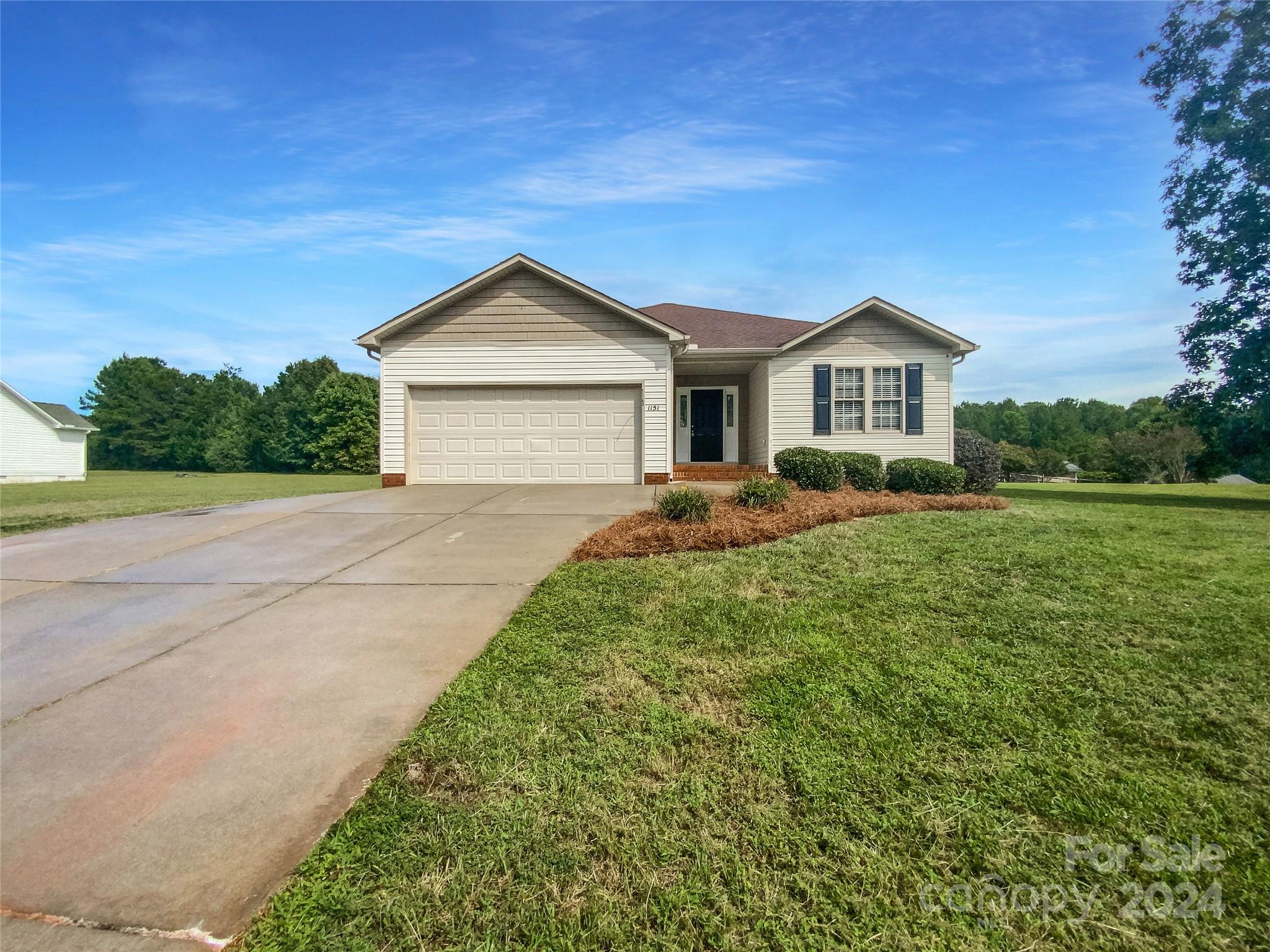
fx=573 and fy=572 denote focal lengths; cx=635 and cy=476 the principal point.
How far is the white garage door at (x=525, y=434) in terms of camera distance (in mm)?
12859

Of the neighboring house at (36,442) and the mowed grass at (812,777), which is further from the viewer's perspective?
the neighboring house at (36,442)

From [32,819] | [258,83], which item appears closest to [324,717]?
[32,819]

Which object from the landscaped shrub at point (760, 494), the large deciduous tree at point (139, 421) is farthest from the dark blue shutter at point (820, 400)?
the large deciduous tree at point (139, 421)

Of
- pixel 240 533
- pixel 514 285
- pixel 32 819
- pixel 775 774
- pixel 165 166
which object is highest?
pixel 165 166

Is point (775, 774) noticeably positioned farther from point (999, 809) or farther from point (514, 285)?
point (514, 285)

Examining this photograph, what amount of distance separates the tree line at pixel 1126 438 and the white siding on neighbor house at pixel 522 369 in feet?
51.7

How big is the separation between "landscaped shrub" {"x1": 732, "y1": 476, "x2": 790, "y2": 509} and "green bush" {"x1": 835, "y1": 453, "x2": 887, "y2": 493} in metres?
3.64

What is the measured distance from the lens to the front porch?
54.2 ft

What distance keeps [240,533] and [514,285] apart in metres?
7.86

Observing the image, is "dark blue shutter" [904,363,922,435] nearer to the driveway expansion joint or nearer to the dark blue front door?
the dark blue front door

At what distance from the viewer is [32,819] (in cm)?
231

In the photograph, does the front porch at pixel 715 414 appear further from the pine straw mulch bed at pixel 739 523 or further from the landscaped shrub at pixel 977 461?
the pine straw mulch bed at pixel 739 523

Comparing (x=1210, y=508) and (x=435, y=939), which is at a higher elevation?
(x=1210, y=508)

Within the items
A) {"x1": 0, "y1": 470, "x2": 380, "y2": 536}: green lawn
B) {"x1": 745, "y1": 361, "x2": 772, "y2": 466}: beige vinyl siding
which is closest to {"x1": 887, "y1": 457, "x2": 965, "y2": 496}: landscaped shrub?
{"x1": 745, "y1": 361, "x2": 772, "y2": 466}: beige vinyl siding
